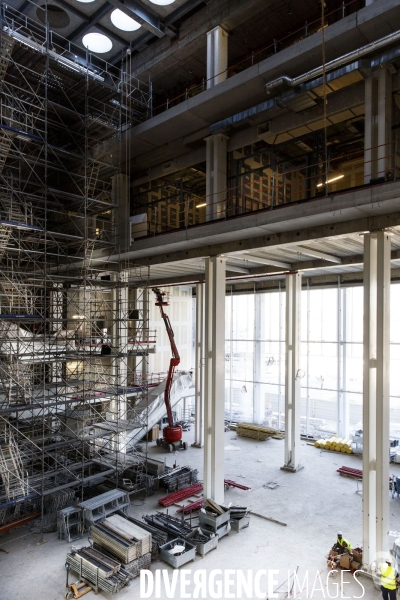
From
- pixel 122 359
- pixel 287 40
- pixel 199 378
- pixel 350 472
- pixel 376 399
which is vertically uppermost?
pixel 287 40

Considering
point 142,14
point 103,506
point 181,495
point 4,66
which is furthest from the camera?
point 181,495

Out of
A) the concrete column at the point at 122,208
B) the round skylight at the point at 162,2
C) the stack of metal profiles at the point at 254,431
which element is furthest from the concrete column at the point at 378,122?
the stack of metal profiles at the point at 254,431

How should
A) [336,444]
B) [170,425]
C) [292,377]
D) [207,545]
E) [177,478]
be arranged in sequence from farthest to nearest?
[170,425] → [336,444] → [292,377] → [177,478] → [207,545]

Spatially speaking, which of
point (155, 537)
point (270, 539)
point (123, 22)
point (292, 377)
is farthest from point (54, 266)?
point (270, 539)

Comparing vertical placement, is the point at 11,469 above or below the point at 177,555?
above

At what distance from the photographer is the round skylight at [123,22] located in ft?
53.6

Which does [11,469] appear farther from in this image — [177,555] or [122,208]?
[122,208]

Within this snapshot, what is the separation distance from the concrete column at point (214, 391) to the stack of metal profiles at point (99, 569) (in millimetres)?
4608

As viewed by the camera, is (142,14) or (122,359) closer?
(142,14)

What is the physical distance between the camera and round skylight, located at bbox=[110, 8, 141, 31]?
16.3m

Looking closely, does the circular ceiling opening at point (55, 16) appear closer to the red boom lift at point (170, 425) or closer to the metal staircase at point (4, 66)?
the metal staircase at point (4, 66)

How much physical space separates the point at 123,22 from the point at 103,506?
1809 centimetres

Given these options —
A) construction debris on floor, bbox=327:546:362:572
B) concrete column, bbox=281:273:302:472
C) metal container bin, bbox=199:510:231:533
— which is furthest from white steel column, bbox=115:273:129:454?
construction debris on floor, bbox=327:546:362:572

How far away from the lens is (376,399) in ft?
36.0
